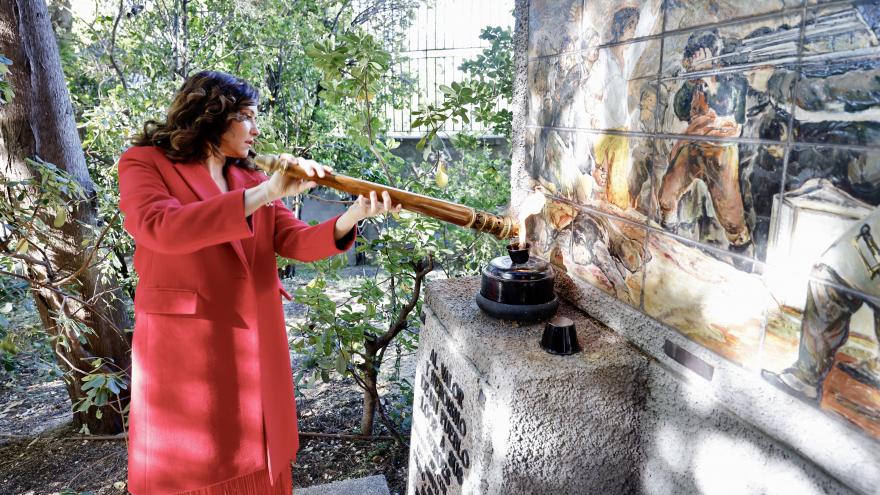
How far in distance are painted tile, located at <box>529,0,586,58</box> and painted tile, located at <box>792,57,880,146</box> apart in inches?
34.2

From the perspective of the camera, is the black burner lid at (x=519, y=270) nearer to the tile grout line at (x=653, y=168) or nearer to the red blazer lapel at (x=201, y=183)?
the tile grout line at (x=653, y=168)

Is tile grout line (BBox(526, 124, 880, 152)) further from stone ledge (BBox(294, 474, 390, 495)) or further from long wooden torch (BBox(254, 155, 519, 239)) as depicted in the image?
stone ledge (BBox(294, 474, 390, 495))

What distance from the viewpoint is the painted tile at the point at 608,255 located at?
1707 mm

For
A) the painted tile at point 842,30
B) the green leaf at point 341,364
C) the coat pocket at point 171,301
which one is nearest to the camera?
the painted tile at point 842,30

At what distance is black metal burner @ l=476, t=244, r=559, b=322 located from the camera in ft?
6.11

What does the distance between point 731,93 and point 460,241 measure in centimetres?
221

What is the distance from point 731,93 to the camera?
130cm

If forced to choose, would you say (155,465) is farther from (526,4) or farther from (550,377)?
(526,4)

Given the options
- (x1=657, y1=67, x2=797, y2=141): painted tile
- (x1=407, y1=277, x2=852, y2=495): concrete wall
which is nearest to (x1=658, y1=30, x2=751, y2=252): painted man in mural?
(x1=657, y1=67, x2=797, y2=141): painted tile

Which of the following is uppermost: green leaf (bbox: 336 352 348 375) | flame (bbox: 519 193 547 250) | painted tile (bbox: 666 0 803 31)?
painted tile (bbox: 666 0 803 31)

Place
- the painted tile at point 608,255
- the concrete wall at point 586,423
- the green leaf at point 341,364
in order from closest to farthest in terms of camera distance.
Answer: the concrete wall at point 586,423
the painted tile at point 608,255
the green leaf at point 341,364

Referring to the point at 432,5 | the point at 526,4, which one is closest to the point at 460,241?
the point at 526,4

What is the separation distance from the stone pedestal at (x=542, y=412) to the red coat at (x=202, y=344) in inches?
24.3

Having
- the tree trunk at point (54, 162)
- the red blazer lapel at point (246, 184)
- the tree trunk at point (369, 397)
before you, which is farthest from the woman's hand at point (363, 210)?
the tree trunk at point (54, 162)
